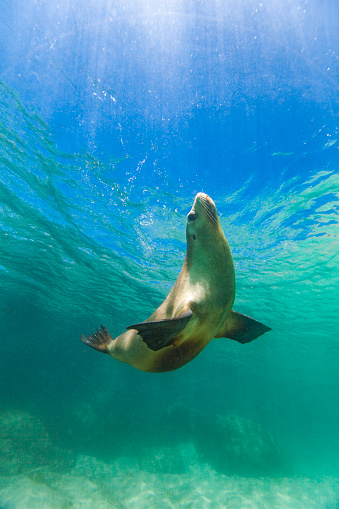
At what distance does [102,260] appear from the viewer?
1566 cm

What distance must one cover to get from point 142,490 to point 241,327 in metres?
16.3

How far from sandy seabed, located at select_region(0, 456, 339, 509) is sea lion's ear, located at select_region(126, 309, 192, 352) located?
43.4 ft

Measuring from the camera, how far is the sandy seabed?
37.7 feet

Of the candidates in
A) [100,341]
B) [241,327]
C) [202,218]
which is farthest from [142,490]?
[202,218]

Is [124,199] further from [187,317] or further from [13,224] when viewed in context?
[187,317]

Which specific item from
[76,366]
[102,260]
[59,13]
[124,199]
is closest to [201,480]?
[102,260]

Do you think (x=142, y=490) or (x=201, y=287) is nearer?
(x=201, y=287)

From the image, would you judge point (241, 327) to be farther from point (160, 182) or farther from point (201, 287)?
point (160, 182)

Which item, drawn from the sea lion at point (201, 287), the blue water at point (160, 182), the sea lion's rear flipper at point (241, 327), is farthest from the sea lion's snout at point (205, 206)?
the blue water at point (160, 182)

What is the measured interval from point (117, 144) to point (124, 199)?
2461mm

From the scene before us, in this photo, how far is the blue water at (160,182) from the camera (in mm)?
6230

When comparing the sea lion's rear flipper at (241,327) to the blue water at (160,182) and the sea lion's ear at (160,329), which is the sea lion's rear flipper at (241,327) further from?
the blue water at (160,182)

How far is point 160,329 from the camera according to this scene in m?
2.04

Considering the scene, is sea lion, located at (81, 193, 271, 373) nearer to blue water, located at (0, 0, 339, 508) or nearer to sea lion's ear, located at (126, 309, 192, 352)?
sea lion's ear, located at (126, 309, 192, 352)
